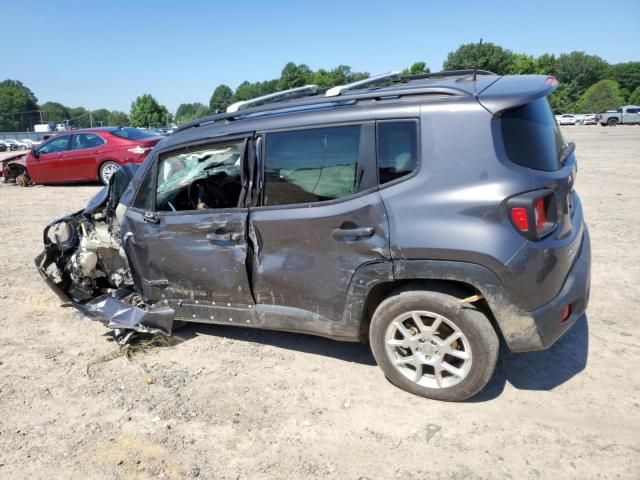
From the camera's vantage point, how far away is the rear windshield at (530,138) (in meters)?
2.66

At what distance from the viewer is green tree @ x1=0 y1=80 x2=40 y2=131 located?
400 feet

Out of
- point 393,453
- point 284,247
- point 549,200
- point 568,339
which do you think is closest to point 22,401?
point 284,247

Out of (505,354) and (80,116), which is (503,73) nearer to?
(505,354)

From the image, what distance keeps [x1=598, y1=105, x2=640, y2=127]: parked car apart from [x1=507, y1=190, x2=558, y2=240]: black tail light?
148 ft

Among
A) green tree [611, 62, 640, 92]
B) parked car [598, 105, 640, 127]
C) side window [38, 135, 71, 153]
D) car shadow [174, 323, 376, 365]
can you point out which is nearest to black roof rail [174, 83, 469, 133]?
car shadow [174, 323, 376, 365]

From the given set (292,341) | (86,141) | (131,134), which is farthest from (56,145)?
(292,341)

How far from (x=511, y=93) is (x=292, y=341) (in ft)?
8.07

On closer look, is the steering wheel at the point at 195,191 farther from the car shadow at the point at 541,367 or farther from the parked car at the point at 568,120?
the parked car at the point at 568,120

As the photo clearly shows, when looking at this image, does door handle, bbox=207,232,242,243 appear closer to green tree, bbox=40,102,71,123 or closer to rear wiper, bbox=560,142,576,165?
rear wiper, bbox=560,142,576,165

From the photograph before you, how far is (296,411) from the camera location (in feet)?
10.0

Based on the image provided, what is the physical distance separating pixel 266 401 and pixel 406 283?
1.21 meters

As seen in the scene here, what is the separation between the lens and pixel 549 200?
8.71 ft

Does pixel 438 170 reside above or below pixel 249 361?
above

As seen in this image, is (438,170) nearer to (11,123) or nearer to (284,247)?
(284,247)
